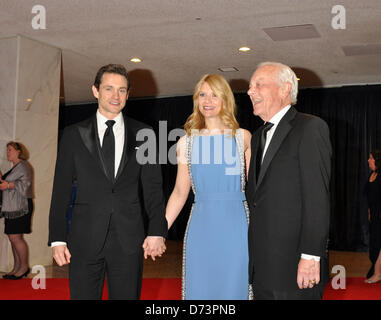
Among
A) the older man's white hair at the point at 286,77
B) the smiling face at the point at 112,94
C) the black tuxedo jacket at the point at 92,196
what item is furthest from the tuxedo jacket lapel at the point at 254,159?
the smiling face at the point at 112,94

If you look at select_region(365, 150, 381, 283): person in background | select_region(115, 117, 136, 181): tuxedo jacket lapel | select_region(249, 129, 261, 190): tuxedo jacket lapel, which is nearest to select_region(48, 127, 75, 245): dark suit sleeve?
select_region(115, 117, 136, 181): tuxedo jacket lapel

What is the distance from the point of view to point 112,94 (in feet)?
7.93

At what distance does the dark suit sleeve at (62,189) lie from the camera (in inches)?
92.3

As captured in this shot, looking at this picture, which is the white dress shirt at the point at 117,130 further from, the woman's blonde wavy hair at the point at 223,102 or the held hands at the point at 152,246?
the woman's blonde wavy hair at the point at 223,102

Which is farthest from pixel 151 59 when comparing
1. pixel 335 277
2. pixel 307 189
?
pixel 307 189

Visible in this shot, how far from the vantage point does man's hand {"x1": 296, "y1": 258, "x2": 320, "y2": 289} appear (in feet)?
6.52

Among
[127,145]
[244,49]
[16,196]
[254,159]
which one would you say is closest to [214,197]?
[254,159]

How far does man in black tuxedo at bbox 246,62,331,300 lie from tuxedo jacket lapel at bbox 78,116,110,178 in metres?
0.78

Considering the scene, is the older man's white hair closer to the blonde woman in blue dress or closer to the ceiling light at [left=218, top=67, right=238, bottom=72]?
the blonde woman in blue dress

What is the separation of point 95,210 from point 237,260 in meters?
0.90

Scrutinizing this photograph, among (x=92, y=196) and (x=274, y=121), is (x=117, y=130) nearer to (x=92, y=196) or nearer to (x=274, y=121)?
(x=92, y=196)

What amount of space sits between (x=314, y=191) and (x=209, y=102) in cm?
104

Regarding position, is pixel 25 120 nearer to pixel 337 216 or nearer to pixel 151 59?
pixel 151 59

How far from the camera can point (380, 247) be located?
620 centimetres
